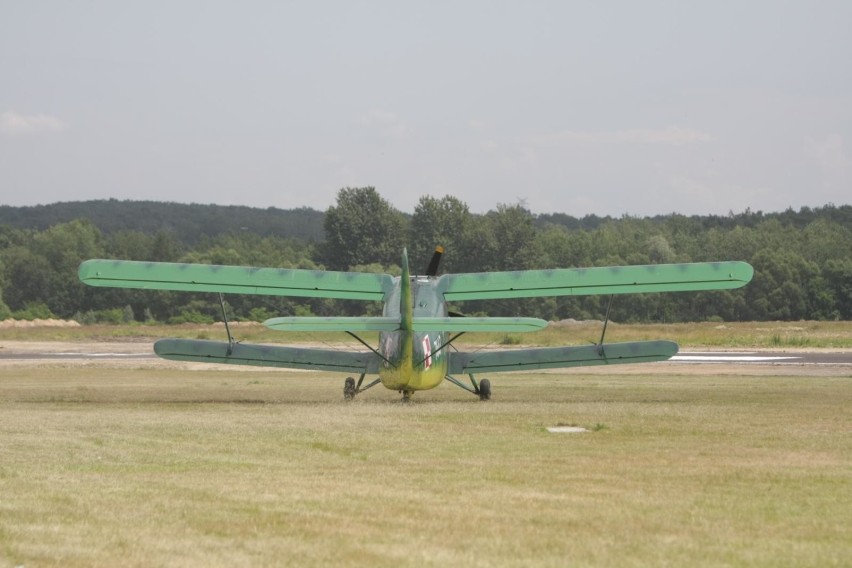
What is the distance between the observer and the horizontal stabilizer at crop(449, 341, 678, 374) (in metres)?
19.7

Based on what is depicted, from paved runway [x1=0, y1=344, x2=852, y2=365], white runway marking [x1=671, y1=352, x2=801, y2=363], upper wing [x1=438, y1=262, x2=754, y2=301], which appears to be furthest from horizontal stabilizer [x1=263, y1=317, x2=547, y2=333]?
white runway marking [x1=671, y1=352, x2=801, y2=363]

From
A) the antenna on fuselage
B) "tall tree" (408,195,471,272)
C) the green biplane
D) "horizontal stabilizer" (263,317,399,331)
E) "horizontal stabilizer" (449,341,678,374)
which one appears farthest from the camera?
"tall tree" (408,195,471,272)

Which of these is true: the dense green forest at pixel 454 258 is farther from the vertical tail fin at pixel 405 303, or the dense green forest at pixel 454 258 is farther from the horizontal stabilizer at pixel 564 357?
the vertical tail fin at pixel 405 303

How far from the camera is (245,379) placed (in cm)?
2781

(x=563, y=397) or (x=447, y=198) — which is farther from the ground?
(x=447, y=198)

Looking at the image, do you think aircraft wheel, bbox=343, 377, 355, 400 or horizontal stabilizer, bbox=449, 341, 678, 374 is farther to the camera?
aircraft wheel, bbox=343, 377, 355, 400

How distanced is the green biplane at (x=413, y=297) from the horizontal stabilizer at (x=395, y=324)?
0.8 inches

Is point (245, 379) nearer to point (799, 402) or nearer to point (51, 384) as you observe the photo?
point (51, 384)

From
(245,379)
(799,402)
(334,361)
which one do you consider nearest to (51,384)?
(245,379)

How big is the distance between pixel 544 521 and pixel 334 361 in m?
12.4

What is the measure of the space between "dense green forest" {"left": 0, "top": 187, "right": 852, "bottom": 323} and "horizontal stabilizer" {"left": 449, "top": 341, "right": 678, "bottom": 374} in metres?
30.9

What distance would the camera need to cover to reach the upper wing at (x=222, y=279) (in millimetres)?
17938

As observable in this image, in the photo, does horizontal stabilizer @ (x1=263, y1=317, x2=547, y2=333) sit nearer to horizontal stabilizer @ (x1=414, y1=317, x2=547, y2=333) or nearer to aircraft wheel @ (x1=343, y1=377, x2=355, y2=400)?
horizontal stabilizer @ (x1=414, y1=317, x2=547, y2=333)

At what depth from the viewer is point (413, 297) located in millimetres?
19500
